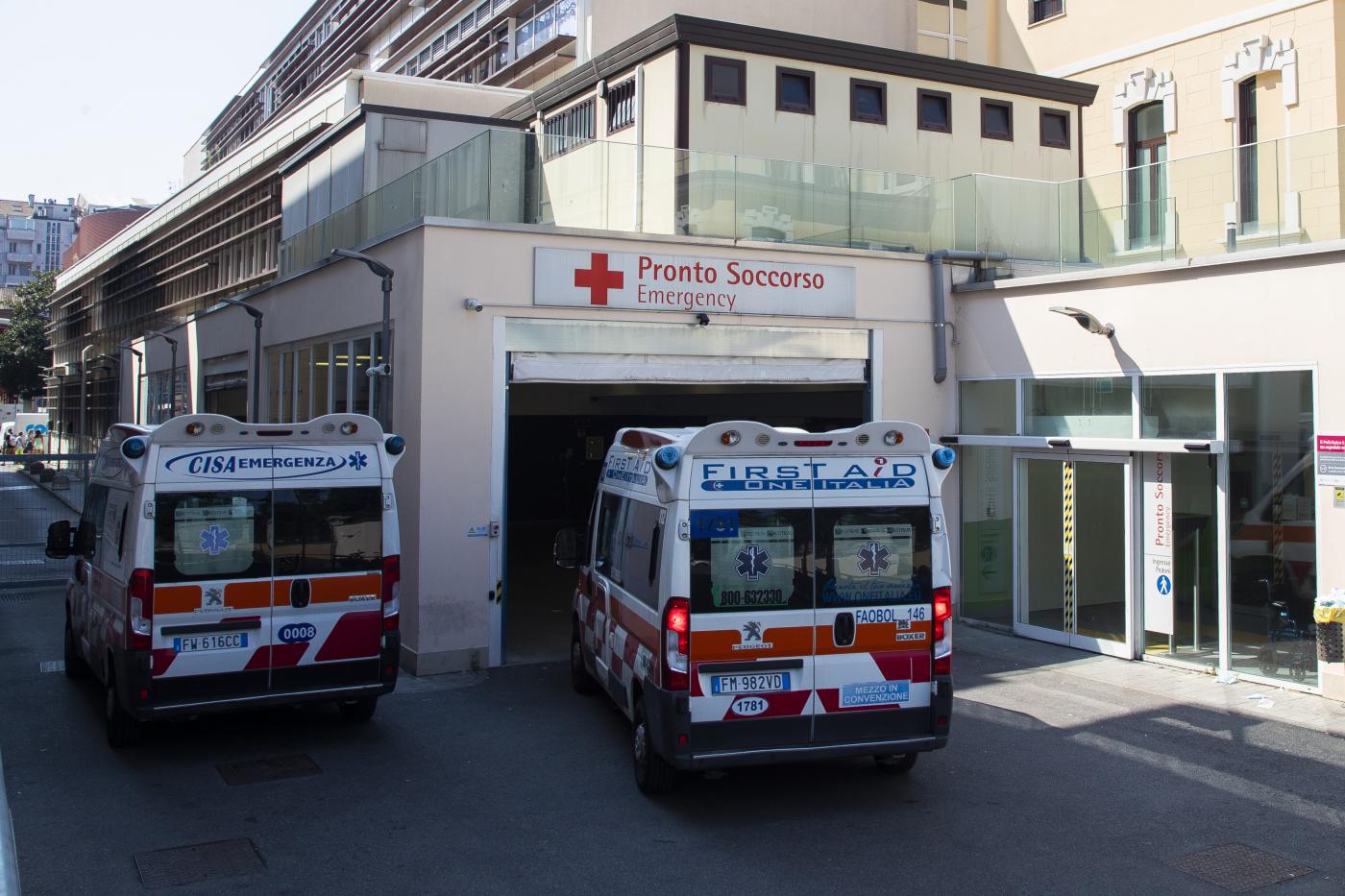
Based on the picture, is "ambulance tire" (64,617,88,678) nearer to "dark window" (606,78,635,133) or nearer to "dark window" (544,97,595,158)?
"dark window" (544,97,595,158)

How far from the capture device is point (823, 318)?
13.9m

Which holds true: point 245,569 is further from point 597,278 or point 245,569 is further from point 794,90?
point 794,90

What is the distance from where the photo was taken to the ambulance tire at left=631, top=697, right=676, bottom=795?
7.64m

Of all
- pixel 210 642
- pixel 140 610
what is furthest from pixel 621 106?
pixel 140 610

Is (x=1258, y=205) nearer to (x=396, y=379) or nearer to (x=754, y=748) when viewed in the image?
(x=754, y=748)

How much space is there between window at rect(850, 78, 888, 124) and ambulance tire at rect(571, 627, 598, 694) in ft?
44.2

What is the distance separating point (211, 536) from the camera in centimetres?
857

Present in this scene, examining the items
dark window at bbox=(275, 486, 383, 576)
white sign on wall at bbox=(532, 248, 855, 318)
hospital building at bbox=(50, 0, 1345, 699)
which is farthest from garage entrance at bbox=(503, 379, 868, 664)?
dark window at bbox=(275, 486, 383, 576)

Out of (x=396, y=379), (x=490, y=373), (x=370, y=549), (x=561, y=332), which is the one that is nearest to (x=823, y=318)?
(x=561, y=332)

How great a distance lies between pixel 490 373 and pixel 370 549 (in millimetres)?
3455

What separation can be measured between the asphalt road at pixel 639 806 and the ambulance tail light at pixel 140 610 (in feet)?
3.22

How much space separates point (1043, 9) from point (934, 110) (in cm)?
670

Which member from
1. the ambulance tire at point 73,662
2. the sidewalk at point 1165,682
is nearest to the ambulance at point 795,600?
the sidewalk at point 1165,682

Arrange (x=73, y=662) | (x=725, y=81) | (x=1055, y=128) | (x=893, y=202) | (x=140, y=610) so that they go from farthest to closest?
1. (x=1055, y=128)
2. (x=725, y=81)
3. (x=893, y=202)
4. (x=73, y=662)
5. (x=140, y=610)
